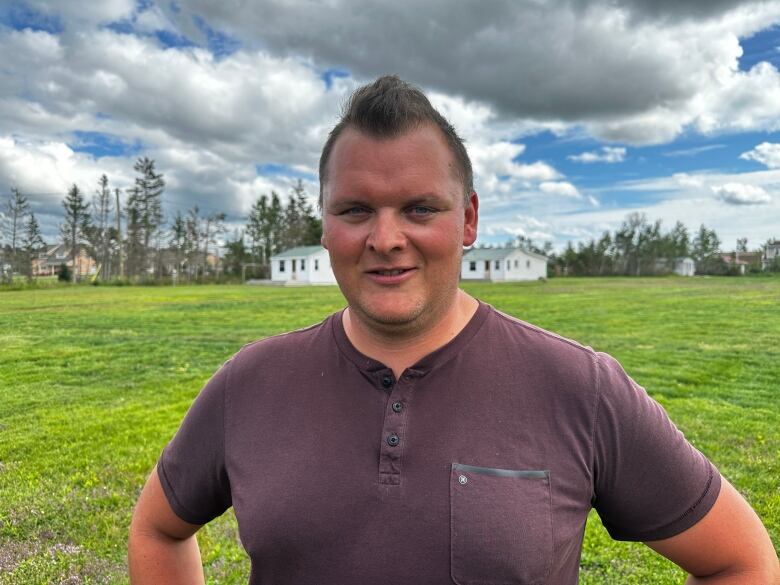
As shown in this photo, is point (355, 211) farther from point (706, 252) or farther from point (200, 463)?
point (706, 252)

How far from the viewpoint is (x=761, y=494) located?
16.3ft

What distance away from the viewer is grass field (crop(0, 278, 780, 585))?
415 centimetres

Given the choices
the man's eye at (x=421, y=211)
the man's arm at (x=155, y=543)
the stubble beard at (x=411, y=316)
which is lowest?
the man's arm at (x=155, y=543)

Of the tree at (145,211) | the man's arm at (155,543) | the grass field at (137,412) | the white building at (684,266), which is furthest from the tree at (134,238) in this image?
the white building at (684,266)

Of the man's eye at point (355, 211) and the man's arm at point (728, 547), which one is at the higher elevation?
the man's eye at point (355, 211)

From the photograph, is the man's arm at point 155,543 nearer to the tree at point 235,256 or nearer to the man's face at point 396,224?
the man's face at point 396,224

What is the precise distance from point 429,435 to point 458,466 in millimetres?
99

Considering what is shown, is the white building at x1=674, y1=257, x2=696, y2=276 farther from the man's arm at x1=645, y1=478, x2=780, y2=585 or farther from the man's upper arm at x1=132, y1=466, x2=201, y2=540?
the man's upper arm at x1=132, y1=466, x2=201, y2=540

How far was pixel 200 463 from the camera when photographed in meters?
1.60

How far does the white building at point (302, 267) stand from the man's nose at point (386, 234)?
48101 millimetres

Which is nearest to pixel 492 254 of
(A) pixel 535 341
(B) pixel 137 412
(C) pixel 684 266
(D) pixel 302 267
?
(D) pixel 302 267

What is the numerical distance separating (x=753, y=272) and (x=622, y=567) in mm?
43329

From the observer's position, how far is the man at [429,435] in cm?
133

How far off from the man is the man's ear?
3 cm
